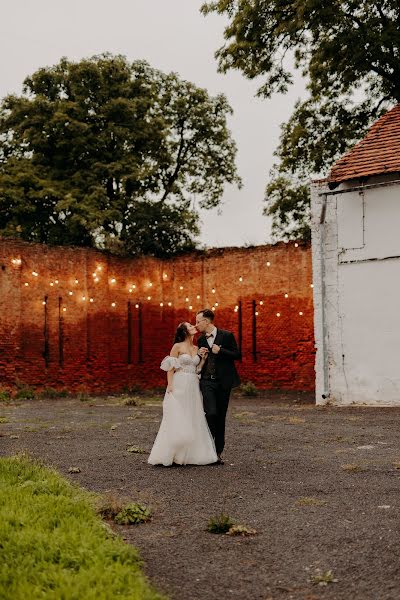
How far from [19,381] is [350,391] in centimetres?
1046

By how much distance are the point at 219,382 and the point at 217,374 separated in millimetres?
112

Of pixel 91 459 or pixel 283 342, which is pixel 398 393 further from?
pixel 91 459

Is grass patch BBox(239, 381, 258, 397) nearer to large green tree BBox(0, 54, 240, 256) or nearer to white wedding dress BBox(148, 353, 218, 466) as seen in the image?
large green tree BBox(0, 54, 240, 256)

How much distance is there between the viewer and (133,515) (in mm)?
5750

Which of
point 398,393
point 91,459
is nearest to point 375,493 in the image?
point 91,459

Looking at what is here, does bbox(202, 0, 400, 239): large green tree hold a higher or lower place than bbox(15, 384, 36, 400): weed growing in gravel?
higher

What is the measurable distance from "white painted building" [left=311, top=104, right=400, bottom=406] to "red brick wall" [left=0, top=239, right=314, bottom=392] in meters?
4.58

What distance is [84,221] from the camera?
90.5 ft

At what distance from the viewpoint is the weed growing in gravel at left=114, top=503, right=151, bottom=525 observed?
567 cm

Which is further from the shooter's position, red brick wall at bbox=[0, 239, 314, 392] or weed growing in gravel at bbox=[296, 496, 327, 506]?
red brick wall at bbox=[0, 239, 314, 392]

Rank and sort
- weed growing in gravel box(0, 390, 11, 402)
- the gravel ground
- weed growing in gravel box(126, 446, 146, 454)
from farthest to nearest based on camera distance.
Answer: weed growing in gravel box(0, 390, 11, 402), weed growing in gravel box(126, 446, 146, 454), the gravel ground

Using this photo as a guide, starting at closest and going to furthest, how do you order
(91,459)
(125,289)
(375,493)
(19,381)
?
1. (375,493)
2. (91,459)
3. (19,381)
4. (125,289)

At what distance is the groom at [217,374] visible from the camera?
8961mm

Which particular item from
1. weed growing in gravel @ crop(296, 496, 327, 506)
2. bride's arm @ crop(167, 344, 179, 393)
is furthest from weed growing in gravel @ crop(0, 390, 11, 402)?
weed growing in gravel @ crop(296, 496, 327, 506)
